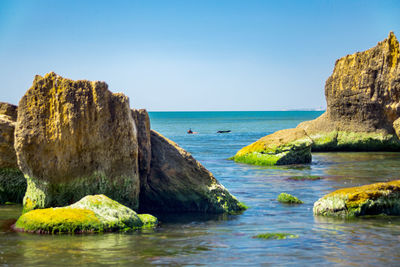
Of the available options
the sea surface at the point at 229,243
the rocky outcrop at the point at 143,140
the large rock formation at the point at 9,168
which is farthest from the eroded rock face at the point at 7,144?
the rocky outcrop at the point at 143,140

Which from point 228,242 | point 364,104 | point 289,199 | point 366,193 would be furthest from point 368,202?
point 364,104

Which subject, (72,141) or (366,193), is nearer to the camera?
Answer: (72,141)

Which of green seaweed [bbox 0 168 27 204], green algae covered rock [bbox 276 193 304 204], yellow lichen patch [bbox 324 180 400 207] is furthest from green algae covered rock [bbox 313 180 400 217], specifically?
green seaweed [bbox 0 168 27 204]

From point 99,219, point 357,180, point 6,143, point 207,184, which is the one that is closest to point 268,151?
point 357,180

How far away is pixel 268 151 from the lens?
30.2 meters

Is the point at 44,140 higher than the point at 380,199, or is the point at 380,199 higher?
the point at 44,140

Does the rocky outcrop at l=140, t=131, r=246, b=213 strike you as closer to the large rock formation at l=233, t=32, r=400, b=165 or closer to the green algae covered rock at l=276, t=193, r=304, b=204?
the green algae covered rock at l=276, t=193, r=304, b=204

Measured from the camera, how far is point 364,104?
122 feet

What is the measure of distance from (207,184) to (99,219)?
13.4ft

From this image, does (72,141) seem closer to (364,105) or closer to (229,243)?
(229,243)

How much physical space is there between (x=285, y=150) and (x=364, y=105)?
35.3 ft

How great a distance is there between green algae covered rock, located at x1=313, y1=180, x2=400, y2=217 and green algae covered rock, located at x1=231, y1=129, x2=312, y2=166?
14.9 m

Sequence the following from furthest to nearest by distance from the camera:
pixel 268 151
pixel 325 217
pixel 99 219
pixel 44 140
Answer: pixel 268 151 → pixel 325 217 → pixel 44 140 → pixel 99 219

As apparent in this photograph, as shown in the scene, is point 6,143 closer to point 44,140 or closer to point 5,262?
point 44,140
